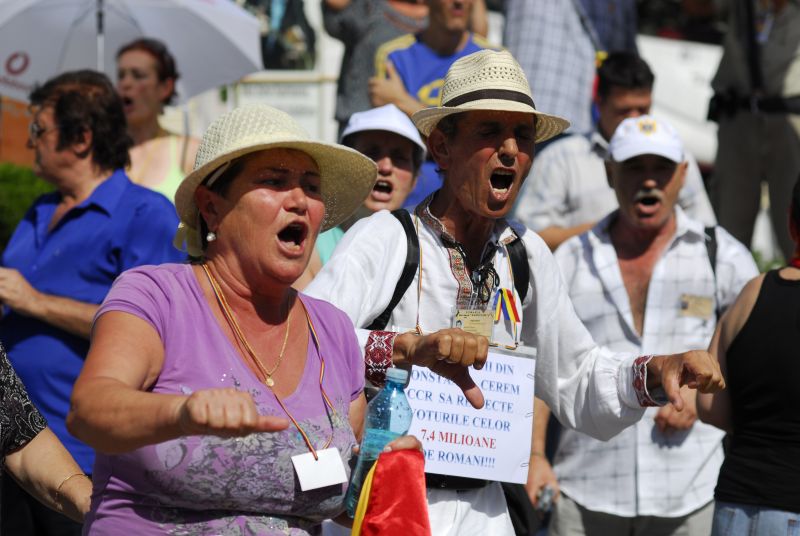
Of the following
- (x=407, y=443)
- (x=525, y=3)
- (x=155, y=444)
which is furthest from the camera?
(x=525, y=3)

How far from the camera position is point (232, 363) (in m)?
3.24

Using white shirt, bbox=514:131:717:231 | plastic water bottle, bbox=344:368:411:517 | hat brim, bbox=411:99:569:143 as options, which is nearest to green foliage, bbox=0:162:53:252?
white shirt, bbox=514:131:717:231

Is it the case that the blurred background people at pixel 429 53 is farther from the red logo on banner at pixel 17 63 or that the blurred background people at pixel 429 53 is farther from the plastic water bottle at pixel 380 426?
the plastic water bottle at pixel 380 426

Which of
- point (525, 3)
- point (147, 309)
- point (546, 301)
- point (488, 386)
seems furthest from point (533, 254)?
point (525, 3)

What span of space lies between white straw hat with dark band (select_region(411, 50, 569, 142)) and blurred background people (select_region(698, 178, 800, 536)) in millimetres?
1027

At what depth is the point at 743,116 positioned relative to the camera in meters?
8.20

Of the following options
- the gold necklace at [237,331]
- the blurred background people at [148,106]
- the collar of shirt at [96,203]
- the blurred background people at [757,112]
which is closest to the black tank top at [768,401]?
the gold necklace at [237,331]

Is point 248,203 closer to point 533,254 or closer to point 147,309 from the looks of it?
point 147,309

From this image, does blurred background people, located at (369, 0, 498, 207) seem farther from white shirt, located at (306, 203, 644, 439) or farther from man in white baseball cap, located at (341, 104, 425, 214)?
white shirt, located at (306, 203, 644, 439)

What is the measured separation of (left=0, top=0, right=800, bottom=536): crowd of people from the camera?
315cm

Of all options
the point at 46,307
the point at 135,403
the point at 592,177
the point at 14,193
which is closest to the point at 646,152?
the point at 592,177

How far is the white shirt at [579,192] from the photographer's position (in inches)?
269

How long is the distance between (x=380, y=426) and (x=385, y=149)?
9.03ft

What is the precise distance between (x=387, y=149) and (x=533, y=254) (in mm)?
1742
